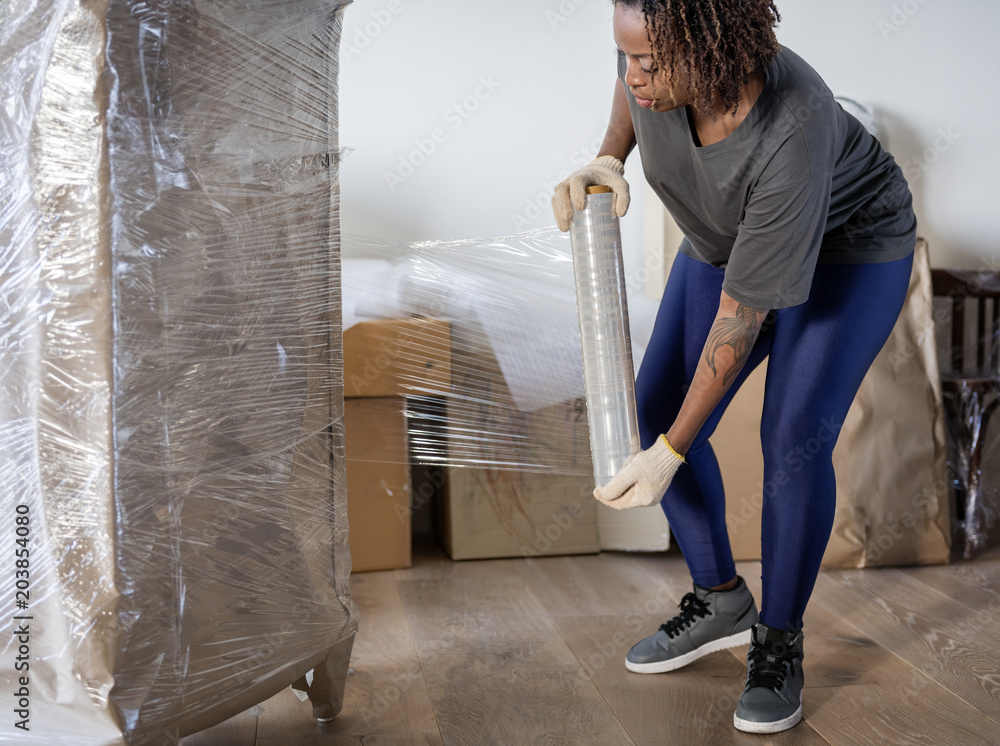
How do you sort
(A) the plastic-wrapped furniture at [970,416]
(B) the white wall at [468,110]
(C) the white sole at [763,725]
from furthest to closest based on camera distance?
(B) the white wall at [468,110] → (A) the plastic-wrapped furniture at [970,416] → (C) the white sole at [763,725]

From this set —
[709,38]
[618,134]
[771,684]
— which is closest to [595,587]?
[771,684]

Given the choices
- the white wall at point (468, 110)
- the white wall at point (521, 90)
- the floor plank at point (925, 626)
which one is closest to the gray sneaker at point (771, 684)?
the floor plank at point (925, 626)

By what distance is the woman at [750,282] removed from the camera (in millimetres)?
954

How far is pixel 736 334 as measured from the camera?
104 centimetres

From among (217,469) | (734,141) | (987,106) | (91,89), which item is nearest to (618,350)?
(734,141)

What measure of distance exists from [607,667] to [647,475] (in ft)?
1.47

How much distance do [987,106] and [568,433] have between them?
1.96 m

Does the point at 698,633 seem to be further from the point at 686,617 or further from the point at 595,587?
the point at 595,587

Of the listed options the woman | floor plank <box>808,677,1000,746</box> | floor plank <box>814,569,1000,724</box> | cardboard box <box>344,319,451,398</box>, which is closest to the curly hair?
the woman

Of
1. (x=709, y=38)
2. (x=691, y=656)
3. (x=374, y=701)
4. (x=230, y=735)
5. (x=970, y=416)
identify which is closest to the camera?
(x=709, y=38)

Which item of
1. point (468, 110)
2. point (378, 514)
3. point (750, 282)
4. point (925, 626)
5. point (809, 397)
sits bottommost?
point (925, 626)

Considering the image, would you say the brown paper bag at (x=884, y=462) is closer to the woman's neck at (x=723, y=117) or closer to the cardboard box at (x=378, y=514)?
the cardboard box at (x=378, y=514)

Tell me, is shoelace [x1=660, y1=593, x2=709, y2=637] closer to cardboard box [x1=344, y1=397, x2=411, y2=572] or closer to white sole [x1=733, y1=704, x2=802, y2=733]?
white sole [x1=733, y1=704, x2=802, y2=733]

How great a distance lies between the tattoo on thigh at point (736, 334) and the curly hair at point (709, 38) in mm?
261
